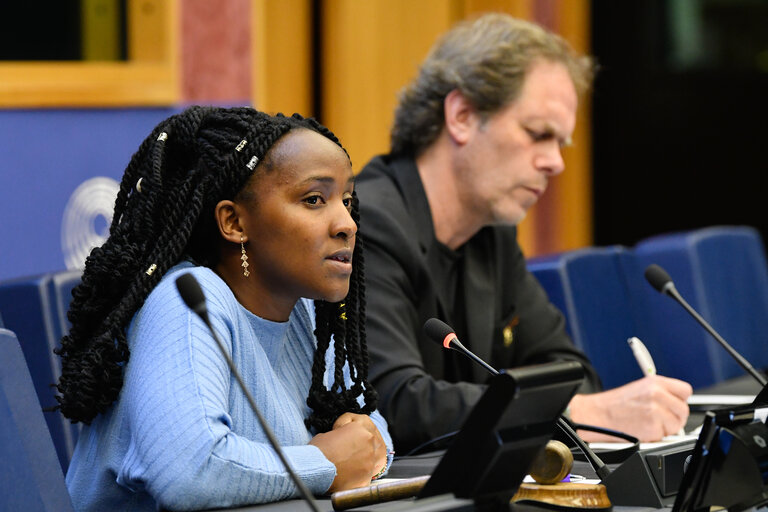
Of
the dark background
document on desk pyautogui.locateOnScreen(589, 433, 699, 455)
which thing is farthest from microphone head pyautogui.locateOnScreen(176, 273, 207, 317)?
the dark background

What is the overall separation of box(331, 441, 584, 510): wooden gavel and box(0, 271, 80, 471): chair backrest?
0.94 m

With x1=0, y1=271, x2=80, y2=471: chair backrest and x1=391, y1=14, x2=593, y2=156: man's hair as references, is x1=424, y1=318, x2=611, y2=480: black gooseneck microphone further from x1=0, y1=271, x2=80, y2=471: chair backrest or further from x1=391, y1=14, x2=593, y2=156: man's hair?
x1=391, y1=14, x2=593, y2=156: man's hair

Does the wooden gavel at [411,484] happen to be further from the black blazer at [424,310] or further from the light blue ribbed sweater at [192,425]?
the black blazer at [424,310]

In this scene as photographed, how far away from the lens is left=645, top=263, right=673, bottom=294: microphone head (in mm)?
2352

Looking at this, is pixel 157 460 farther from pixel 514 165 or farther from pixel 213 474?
pixel 514 165

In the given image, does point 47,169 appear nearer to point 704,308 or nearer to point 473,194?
point 473,194

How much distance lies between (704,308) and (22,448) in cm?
258

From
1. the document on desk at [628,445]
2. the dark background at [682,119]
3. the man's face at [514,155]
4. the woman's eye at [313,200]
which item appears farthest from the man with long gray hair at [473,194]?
the dark background at [682,119]

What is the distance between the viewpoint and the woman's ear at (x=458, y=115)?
9.27 ft

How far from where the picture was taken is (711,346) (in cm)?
359

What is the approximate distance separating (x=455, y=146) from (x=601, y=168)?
13.2ft

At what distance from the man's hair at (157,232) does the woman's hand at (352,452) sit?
11cm

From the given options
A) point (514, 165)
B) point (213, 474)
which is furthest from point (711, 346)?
point (213, 474)

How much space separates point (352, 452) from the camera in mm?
1680
